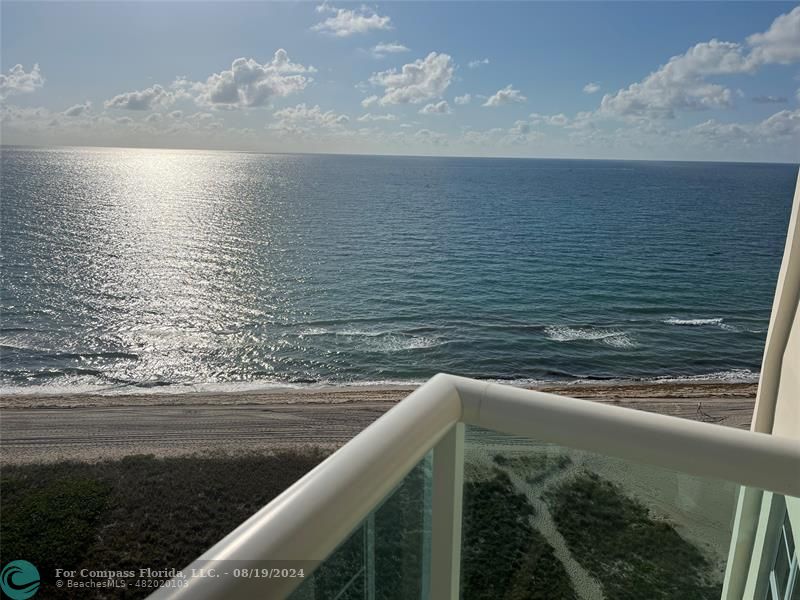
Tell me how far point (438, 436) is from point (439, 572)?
357 mm

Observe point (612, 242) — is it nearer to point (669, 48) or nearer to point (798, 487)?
point (798, 487)

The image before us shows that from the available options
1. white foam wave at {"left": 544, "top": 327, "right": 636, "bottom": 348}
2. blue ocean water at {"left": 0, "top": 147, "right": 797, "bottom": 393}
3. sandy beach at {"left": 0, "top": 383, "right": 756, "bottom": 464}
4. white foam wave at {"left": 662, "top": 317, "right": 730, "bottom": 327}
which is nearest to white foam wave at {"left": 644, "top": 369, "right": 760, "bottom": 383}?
blue ocean water at {"left": 0, "top": 147, "right": 797, "bottom": 393}

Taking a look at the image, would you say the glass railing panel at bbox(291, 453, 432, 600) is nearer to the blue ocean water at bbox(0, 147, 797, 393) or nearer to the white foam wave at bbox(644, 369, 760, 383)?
the blue ocean water at bbox(0, 147, 797, 393)

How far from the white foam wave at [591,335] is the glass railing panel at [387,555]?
24.4m

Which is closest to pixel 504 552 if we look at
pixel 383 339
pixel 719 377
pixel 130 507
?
pixel 130 507

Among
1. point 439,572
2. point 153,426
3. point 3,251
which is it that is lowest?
point 153,426

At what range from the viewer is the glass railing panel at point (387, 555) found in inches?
36.2

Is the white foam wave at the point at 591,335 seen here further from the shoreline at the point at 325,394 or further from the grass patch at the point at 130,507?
the grass patch at the point at 130,507

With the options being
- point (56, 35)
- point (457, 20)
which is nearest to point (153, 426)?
point (457, 20)

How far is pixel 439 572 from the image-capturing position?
1315 millimetres

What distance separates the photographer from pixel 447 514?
1.29 meters

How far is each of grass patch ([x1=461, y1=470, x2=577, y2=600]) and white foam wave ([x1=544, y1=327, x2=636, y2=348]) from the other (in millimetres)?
24098

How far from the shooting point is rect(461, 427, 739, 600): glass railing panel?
1.33 meters

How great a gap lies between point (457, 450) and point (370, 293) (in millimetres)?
29871
